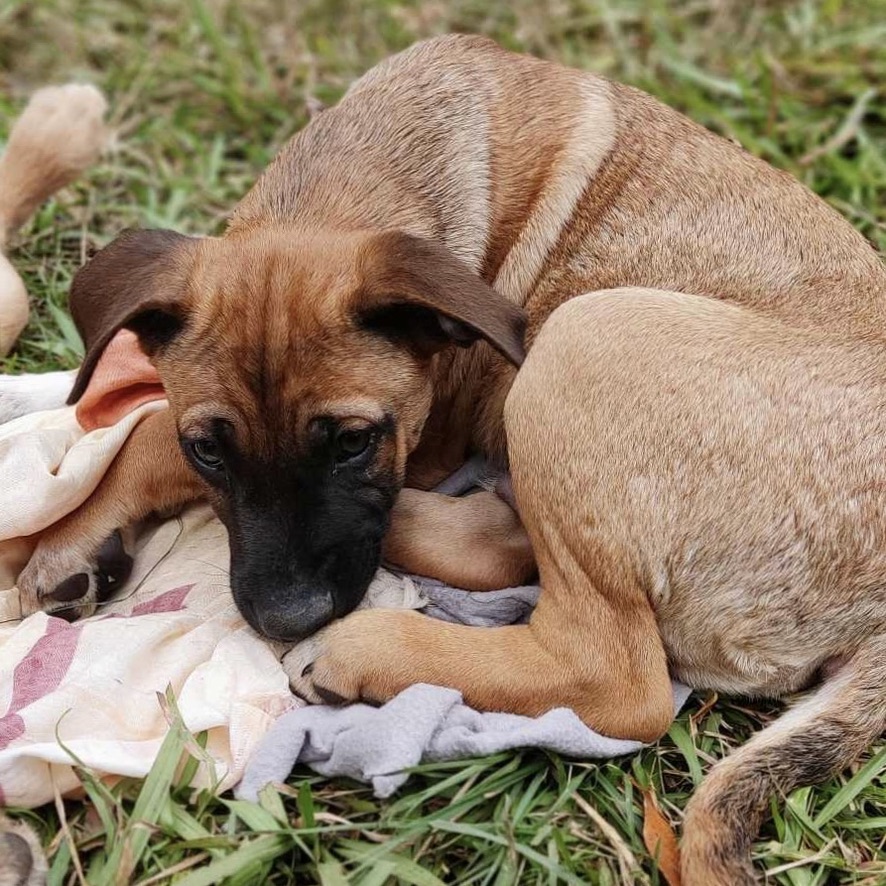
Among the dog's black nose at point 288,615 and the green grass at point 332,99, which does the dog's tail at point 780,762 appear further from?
the dog's black nose at point 288,615

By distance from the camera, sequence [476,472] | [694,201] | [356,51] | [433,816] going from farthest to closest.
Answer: [356,51] → [476,472] → [694,201] → [433,816]

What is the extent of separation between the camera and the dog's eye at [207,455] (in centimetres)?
422

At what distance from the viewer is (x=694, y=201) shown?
16.4ft

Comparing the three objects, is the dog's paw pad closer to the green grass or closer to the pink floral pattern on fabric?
the pink floral pattern on fabric

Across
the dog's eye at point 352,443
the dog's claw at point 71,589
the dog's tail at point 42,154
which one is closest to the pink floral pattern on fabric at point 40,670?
the dog's claw at point 71,589

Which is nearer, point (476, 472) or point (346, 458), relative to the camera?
point (346, 458)

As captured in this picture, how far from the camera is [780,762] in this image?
3926mm

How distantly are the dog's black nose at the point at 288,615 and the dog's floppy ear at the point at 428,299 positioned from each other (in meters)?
1.04

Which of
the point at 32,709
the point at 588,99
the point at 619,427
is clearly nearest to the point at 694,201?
the point at 588,99

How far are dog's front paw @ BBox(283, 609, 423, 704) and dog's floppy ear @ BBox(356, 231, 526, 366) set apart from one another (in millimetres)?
1102

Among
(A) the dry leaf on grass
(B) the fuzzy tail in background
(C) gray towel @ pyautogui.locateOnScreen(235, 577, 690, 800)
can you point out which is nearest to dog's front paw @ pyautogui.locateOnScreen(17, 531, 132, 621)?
(C) gray towel @ pyautogui.locateOnScreen(235, 577, 690, 800)

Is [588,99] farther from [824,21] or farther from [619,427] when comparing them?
[824,21]

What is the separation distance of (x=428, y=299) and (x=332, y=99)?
15.6ft

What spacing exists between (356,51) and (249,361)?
5.49 metres
